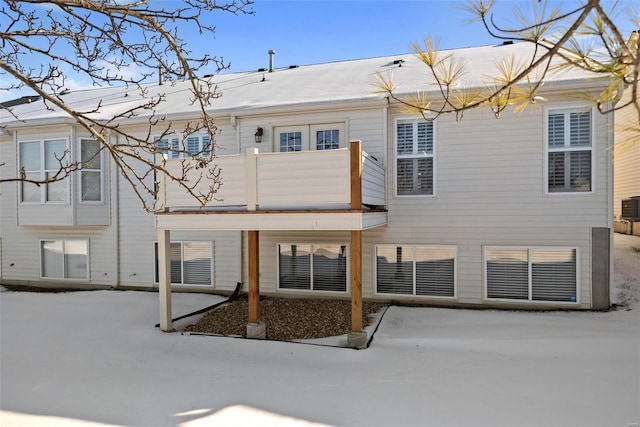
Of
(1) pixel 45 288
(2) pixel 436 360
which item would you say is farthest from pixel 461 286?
(1) pixel 45 288

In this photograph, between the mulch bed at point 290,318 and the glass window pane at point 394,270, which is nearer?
the mulch bed at point 290,318

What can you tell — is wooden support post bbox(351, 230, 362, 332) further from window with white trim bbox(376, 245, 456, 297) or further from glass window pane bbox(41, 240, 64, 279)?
glass window pane bbox(41, 240, 64, 279)

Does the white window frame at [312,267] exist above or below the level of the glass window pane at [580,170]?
below

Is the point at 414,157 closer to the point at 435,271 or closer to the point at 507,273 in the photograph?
the point at 435,271

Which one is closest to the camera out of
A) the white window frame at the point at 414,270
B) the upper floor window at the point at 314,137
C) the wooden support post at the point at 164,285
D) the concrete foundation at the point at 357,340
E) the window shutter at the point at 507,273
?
the concrete foundation at the point at 357,340

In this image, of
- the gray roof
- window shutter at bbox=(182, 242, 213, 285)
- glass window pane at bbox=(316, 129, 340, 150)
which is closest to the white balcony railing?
glass window pane at bbox=(316, 129, 340, 150)

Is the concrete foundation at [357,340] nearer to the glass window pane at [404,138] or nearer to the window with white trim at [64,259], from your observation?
the glass window pane at [404,138]

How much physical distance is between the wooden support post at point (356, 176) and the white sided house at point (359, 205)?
0.02 meters

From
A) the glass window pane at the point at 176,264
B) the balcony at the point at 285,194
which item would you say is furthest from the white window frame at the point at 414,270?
the glass window pane at the point at 176,264

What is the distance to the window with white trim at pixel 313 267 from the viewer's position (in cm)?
859

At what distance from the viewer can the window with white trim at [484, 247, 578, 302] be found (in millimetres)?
7457

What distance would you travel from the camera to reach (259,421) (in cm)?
371

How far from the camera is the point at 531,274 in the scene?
24.9ft

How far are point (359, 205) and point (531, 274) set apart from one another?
4293 millimetres
